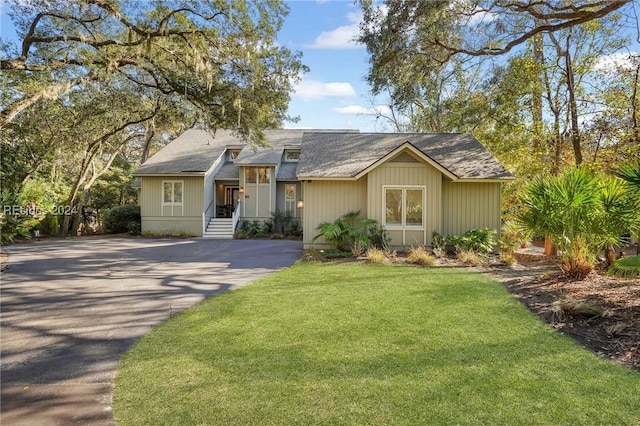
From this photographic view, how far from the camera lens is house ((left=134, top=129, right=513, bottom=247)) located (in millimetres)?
13055

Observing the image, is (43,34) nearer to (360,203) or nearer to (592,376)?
(360,203)

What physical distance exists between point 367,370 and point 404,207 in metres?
9.97

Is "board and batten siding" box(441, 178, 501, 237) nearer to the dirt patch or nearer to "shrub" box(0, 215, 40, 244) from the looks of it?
the dirt patch

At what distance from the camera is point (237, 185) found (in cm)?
2256

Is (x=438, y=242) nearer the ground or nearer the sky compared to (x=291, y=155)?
nearer the ground

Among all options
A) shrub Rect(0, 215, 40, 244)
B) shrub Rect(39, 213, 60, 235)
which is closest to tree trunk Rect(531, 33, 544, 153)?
shrub Rect(0, 215, 40, 244)

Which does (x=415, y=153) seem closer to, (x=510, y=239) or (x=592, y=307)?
(x=510, y=239)

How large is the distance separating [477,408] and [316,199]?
10902mm

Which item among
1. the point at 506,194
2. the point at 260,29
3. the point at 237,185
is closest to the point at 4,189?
the point at 237,185

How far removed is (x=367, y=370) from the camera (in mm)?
3773

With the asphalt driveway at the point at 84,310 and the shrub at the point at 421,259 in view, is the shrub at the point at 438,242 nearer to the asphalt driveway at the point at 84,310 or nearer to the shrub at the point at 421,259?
the shrub at the point at 421,259

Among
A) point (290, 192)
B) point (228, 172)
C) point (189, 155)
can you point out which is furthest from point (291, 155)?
point (189, 155)

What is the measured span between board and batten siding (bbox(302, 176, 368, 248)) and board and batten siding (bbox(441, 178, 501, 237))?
315cm

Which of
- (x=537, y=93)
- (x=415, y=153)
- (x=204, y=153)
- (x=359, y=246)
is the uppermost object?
(x=537, y=93)
